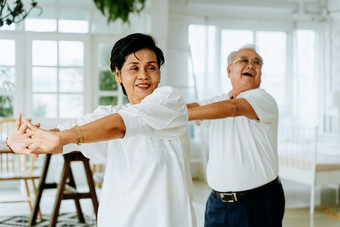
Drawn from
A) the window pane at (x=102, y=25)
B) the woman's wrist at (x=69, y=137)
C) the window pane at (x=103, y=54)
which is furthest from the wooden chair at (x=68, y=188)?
the woman's wrist at (x=69, y=137)

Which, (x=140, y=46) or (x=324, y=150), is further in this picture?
(x=324, y=150)

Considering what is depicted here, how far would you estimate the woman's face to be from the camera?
150 cm

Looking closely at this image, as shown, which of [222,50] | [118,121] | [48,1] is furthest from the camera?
[222,50]

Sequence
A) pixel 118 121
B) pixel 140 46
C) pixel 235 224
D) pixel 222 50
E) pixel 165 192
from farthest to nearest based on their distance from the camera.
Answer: pixel 222 50 < pixel 235 224 < pixel 140 46 < pixel 165 192 < pixel 118 121

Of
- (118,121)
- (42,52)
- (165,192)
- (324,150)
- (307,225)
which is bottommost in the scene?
(307,225)

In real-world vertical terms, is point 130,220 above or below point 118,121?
below

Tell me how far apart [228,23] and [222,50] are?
1.41 feet


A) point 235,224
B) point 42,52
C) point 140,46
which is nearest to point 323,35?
point 42,52

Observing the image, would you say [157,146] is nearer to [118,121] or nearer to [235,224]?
[118,121]

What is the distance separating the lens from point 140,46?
150cm

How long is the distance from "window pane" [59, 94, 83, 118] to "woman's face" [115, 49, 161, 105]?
173 inches

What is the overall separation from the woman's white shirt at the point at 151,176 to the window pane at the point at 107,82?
15.2 ft

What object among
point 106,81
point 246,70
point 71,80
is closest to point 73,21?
point 71,80

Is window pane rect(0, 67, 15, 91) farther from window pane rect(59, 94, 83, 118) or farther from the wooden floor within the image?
the wooden floor
